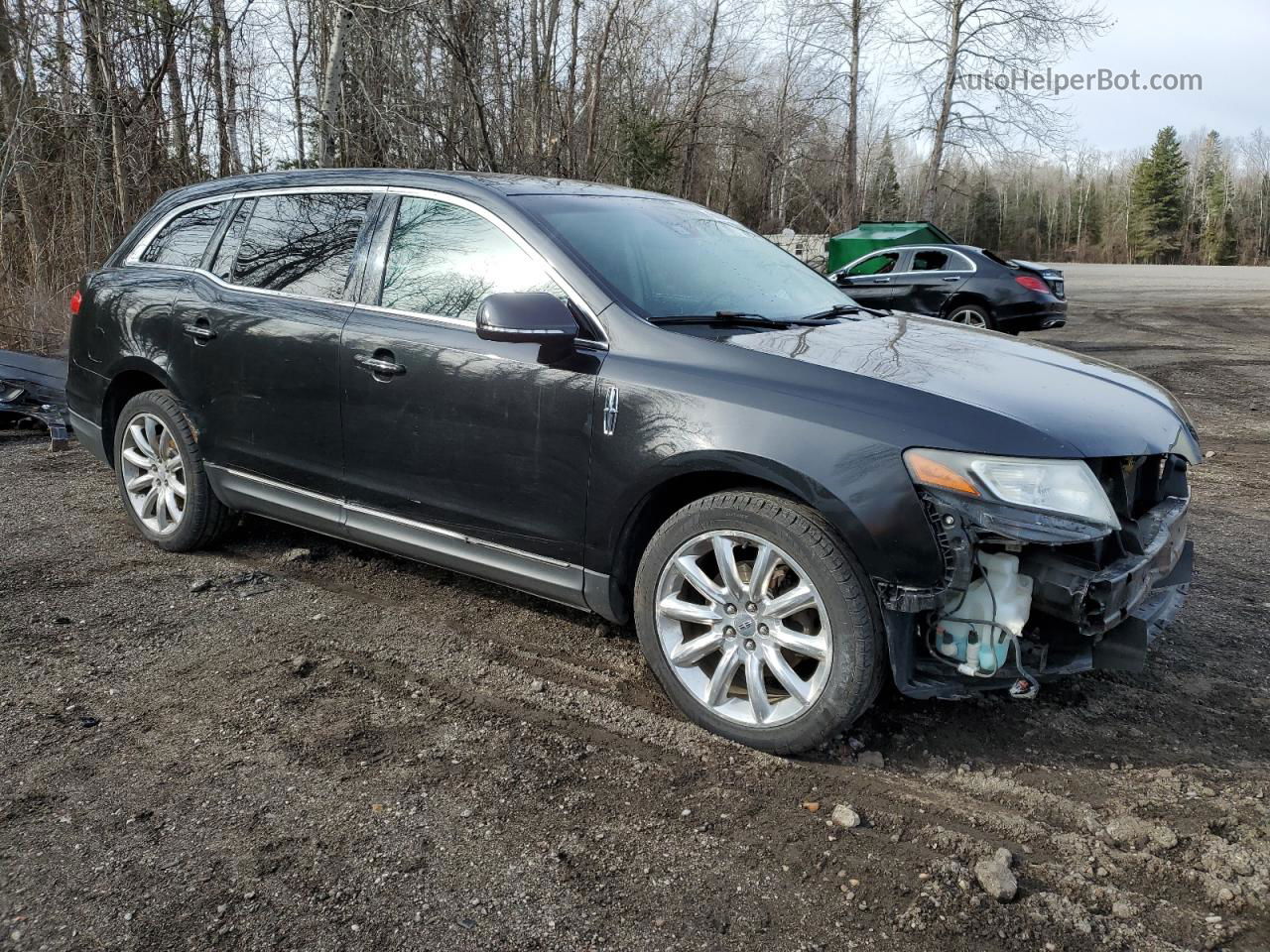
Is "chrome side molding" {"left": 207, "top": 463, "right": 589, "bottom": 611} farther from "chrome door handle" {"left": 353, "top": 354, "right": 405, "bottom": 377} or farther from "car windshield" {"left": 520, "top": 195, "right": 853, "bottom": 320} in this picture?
"car windshield" {"left": 520, "top": 195, "right": 853, "bottom": 320}

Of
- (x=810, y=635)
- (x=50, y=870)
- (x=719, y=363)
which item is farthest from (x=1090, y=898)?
(x=50, y=870)

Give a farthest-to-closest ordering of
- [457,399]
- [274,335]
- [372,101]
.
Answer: [372,101]
[274,335]
[457,399]

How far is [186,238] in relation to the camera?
474 centimetres

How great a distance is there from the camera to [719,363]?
10.1ft

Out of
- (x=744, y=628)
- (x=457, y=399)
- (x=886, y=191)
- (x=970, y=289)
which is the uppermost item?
(x=886, y=191)

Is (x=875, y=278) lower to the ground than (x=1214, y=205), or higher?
lower

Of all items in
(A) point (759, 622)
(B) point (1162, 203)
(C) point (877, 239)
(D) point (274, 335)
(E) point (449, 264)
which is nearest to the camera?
(A) point (759, 622)

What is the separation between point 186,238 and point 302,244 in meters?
0.93

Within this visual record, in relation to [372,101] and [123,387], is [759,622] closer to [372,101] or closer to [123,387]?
[123,387]

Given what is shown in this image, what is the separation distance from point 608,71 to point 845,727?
76.2 ft

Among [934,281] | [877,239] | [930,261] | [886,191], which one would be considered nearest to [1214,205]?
[886,191]

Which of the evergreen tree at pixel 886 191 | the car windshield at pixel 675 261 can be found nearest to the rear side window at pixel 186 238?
the car windshield at pixel 675 261

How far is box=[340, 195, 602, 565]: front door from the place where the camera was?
3342 millimetres

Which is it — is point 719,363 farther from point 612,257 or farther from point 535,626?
point 535,626
